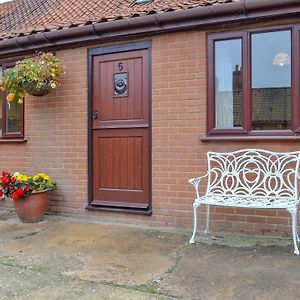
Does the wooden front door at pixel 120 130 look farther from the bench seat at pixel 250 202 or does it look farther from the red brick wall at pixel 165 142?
the bench seat at pixel 250 202

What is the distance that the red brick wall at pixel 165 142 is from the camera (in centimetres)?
446

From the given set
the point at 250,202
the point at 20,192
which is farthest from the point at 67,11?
the point at 250,202

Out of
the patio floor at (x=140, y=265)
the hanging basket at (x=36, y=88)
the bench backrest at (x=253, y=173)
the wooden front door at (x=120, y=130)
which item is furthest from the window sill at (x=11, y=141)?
the bench backrest at (x=253, y=173)

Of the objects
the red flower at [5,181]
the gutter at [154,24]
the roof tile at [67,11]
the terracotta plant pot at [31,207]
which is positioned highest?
the roof tile at [67,11]

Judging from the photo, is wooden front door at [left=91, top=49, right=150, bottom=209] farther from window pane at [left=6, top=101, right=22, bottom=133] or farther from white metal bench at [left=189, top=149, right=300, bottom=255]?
window pane at [left=6, top=101, right=22, bottom=133]

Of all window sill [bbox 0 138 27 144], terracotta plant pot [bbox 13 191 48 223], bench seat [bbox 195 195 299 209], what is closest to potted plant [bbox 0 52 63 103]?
window sill [bbox 0 138 27 144]

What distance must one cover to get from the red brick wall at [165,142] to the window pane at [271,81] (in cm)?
29

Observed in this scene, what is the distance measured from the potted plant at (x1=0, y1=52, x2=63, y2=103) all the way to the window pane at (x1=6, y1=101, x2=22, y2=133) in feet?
2.24

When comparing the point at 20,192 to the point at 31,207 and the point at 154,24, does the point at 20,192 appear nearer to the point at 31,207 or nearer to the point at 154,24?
the point at 31,207

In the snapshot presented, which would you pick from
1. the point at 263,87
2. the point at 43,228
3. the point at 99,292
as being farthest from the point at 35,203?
the point at 263,87

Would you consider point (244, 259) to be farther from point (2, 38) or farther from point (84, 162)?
point (2, 38)

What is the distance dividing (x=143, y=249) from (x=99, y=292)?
1.05 meters

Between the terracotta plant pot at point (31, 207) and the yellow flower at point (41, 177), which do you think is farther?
the yellow flower at point (41, 177)

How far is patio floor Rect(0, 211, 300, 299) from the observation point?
9.35 feet
